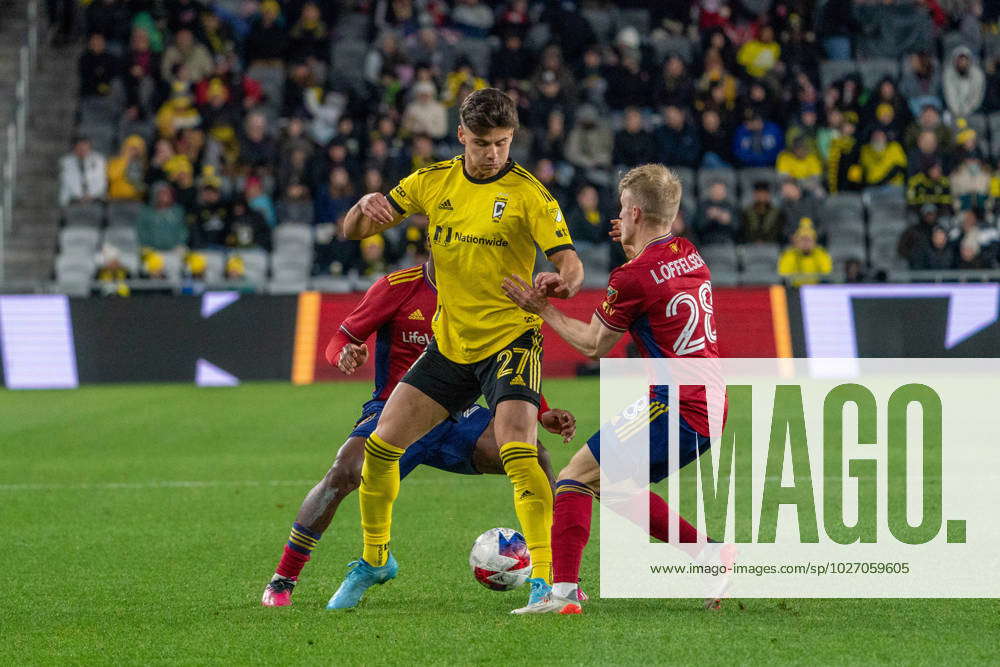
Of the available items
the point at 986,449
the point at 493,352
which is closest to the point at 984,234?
the point at 986,449

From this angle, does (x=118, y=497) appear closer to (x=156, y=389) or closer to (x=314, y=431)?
(x=314, y=431)

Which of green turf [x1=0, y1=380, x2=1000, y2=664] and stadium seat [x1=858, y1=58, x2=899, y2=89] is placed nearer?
green turf [x1=0, y1=380, x2=1000, y2=664]

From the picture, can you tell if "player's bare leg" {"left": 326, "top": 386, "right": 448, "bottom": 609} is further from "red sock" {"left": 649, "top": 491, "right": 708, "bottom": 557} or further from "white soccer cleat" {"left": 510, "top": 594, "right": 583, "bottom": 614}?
"red sock" {"left": 649, "top": 491, "right": 708, "bottom": 557}

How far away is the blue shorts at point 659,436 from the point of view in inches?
245

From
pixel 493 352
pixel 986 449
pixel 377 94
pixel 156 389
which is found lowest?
pixel 156 389

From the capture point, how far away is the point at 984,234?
19.8m

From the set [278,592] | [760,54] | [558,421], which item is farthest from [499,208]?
[760,54]

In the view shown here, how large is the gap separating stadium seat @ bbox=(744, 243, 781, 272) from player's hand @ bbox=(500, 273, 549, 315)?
14.7 meters

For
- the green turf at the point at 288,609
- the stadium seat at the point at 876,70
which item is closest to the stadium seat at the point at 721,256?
the stadium seat at the point at 876,70

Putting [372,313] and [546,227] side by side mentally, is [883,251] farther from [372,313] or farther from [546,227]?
[546,227]

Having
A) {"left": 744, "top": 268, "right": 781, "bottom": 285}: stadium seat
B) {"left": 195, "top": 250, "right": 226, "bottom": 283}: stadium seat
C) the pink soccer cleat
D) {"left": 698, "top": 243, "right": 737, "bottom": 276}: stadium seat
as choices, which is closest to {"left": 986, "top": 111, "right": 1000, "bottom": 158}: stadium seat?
{"left": 744, "top": 268, "right": 781, "bottom": 285}: stadium seat

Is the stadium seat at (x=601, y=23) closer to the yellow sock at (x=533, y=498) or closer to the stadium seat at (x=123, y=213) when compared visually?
the stadium seat at (x=123, y=213)

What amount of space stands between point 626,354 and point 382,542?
12.1 metres

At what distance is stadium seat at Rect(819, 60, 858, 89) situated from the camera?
77.3 feet
